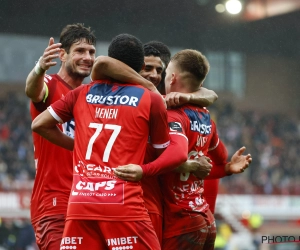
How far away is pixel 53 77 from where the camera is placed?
4906 mm

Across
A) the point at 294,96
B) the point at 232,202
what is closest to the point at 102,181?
the point at 232,202

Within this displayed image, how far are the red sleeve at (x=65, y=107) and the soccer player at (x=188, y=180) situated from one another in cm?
70

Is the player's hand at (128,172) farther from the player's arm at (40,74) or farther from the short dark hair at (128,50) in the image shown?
the player's arm at (40,74)

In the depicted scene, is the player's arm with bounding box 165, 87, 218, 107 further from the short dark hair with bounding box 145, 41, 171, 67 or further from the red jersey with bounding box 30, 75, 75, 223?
the red jersey with bounding box 30, 75, 75, 223

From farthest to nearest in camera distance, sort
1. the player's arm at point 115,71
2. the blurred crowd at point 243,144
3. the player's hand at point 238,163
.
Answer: the blurred crowd at point 243,144 → the player's hand at point 238,163 → the player's arm at point 115,71

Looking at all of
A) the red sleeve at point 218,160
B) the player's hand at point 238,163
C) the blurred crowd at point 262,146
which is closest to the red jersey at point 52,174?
the red sleeve at point 218,160

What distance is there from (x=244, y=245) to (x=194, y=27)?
8.07m

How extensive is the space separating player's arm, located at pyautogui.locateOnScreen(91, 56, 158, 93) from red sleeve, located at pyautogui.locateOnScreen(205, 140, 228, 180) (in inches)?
47.6

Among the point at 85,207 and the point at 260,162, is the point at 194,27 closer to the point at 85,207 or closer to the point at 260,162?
the point at 260,162

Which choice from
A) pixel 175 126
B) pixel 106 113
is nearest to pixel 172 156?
pixel 175 126

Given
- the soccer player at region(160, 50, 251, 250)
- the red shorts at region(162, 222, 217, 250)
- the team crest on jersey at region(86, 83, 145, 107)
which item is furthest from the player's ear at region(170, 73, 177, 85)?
the red shorts at region(162, 222, 217, 250)

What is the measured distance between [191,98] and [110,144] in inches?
36.6

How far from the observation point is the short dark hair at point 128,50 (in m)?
3.96

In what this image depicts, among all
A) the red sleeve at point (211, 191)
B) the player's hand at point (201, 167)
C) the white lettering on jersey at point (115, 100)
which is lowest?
the red sleeve at point (211, 191)
